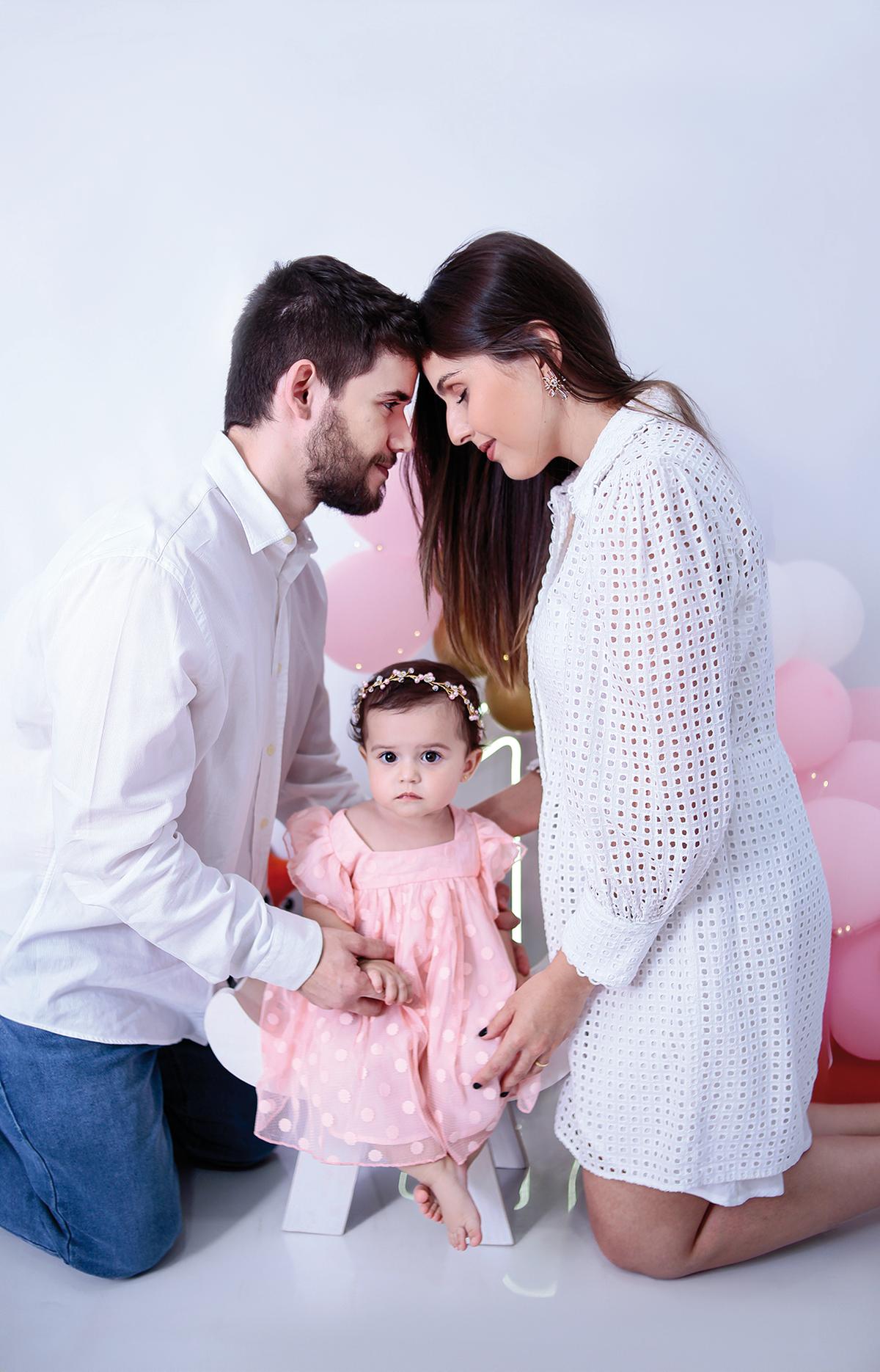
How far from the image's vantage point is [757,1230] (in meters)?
1.80

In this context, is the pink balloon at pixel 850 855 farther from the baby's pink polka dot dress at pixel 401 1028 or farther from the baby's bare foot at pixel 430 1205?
the baby's bare foot at pixel 430 1205

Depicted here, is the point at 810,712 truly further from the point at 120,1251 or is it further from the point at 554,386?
the point at 120,1251

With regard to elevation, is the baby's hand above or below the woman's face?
below

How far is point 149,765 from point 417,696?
48 centimetres

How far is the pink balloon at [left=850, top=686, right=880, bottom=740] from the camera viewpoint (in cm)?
229

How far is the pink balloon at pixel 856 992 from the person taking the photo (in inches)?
83.1

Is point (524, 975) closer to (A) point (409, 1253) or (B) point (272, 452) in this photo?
(A) point (409, 1253)

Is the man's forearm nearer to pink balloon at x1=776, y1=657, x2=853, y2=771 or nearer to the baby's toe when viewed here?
pink balloon at x1=776, y1=657, x2=853, y2=771

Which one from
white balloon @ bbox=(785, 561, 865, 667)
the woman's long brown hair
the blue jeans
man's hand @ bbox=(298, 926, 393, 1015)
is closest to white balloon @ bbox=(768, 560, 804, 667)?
white balloon @ bbox=(785, 561, 865, 667)

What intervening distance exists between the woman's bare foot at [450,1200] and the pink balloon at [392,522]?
3.87 ft

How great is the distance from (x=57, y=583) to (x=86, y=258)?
1178 millimetres

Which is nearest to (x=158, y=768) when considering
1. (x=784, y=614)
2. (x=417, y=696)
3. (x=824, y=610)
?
(x=417, y=696)

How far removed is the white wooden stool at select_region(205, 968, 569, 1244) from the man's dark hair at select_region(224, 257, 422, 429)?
3.26ft

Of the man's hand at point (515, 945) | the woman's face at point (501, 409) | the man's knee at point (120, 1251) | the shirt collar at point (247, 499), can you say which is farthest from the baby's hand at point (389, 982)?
the woman's face at point (501, 409)
